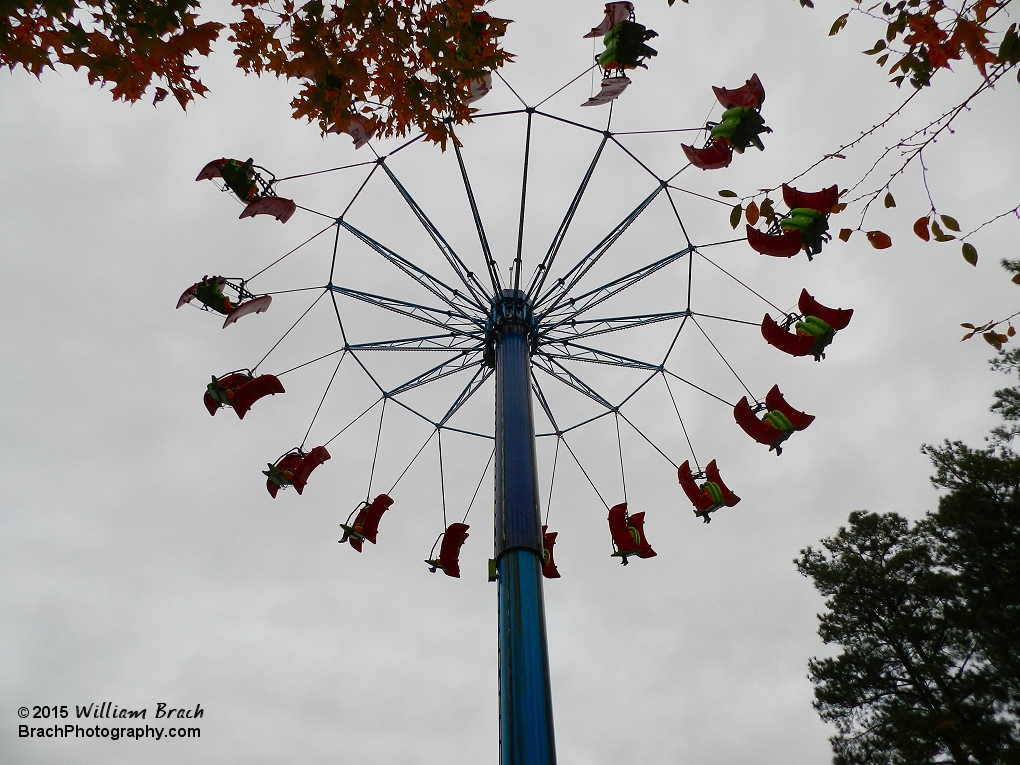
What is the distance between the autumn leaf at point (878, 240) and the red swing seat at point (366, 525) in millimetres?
10673

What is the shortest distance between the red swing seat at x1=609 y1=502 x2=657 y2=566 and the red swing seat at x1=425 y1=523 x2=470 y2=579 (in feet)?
9.70

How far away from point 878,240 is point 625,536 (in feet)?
30.1

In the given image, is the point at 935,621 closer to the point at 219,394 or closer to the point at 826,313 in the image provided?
the point at 826,313

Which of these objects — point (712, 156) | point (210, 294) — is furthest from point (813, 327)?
point (210, 294)

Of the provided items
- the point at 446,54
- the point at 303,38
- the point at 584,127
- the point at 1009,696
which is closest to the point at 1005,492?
the point at 1009,696

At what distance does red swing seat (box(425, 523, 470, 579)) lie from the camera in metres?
13.2

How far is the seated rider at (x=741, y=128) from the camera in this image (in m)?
11.0

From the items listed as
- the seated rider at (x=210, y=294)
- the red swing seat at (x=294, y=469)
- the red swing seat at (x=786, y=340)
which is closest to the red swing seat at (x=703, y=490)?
the red swing seat at (x=786, y=340)

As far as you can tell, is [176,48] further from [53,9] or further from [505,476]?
[505,476]

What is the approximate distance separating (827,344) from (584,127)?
5.54 m

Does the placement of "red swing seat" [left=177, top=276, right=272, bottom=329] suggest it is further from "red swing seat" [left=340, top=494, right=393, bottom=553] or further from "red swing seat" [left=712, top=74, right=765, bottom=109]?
"red swing seat" [left=712, top=74, right=765, bottom=109]

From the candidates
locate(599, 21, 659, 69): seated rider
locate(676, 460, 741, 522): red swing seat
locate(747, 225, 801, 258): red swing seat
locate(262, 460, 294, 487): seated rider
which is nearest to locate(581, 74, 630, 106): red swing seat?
locate(599, 21, 659, 69): seated rider

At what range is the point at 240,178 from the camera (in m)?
11.8

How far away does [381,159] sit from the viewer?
40.2 ft
